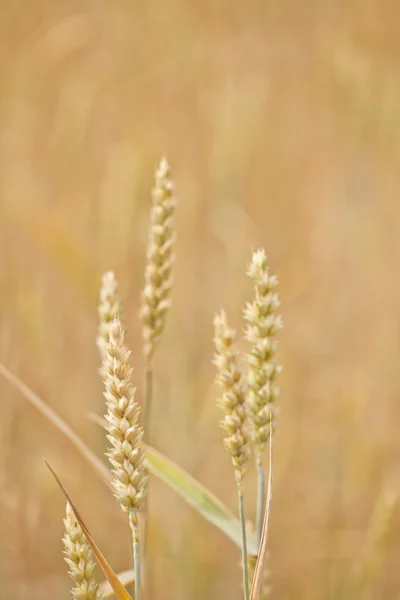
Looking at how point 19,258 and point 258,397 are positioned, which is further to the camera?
point 19,258

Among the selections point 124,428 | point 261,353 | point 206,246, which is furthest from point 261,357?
point 206,246

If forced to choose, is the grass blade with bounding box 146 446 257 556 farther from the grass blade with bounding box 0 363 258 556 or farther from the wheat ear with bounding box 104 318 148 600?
the wheat ear with bounding box 104 318 148 600

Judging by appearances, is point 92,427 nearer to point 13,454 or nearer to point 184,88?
point 13,454

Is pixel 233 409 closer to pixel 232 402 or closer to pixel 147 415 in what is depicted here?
pixel 232 402

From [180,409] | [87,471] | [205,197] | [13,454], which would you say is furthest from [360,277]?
[13,454]

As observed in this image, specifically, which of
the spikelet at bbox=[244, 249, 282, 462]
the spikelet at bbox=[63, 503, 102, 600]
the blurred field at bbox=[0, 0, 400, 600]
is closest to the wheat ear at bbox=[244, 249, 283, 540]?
the spikelet at bbox=[244, 249, 282, 462]

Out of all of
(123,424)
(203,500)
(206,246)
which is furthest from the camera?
(206,246)

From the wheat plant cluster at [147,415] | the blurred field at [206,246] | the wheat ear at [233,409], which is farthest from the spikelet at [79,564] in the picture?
the blurred field at [206,246]
